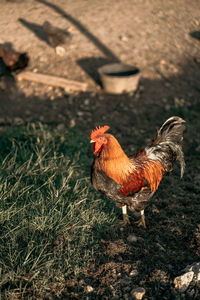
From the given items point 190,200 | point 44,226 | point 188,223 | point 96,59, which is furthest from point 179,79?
point 44,226

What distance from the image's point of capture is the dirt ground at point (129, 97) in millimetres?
3129

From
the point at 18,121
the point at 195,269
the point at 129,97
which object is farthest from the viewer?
the point at 129,97

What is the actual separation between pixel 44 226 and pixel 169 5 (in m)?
9.69

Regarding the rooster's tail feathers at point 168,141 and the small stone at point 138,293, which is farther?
the rooster's tail feathers at point 168,141

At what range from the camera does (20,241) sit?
3230 mm

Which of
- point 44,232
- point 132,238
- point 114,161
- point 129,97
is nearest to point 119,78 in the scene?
point 129,97

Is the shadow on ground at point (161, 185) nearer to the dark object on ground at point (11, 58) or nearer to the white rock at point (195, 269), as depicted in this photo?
the white rock at point (195, 269)

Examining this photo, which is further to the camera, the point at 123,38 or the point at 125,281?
the point at 123,38

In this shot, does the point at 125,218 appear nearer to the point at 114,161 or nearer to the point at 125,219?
the point at 125,219

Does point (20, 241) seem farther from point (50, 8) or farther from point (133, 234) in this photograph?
point (50, 8)

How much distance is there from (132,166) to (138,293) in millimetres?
1317

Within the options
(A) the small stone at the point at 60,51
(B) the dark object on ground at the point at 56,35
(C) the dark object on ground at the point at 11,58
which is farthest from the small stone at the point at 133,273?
(B) the dark object on ground at the point at 56,35

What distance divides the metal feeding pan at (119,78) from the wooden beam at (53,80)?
53cm

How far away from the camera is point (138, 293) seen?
2.78 metres
